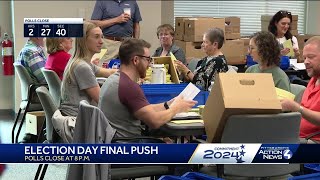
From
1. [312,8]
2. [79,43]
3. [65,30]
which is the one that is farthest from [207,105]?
[312,8]

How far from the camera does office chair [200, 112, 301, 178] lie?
8.99 ft

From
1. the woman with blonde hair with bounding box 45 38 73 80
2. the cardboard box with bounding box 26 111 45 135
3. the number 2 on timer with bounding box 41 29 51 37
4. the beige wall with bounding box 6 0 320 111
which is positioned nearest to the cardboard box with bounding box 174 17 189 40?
the beige wall with bounding box 6 0 320 111

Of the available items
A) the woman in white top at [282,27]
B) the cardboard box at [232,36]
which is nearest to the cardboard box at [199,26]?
the cardboard box at [232,36]

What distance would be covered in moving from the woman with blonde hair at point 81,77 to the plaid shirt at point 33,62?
116 centimetres

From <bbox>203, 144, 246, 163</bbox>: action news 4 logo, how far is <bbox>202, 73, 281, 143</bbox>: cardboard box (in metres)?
0.25

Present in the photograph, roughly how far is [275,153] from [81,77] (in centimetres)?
166

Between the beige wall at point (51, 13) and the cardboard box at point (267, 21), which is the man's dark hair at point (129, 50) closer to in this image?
the beige wall at point (51, 13)

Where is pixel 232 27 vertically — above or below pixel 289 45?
above

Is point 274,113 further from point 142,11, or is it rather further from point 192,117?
point 142,11

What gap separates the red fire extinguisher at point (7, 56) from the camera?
559 centimetres

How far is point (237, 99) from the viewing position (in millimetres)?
2736

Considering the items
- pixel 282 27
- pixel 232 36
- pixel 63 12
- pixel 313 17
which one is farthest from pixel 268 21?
pixel 63 12

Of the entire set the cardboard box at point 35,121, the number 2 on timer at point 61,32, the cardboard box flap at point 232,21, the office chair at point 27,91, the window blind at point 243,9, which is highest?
the window blind at point 243,9

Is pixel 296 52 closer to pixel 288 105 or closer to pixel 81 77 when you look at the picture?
pixel 81 77
